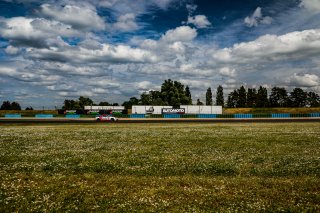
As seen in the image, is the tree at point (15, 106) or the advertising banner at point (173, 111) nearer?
the advertising banner at point (173, 111)

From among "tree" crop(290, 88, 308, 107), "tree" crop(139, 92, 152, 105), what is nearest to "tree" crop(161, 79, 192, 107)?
"tree" crop(139, 92, 152, 105)

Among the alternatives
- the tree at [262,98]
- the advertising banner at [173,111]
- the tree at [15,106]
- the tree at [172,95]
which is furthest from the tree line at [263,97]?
the tree at [15,106]

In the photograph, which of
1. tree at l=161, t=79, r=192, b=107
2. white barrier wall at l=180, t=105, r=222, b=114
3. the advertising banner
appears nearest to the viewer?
the advertising banner

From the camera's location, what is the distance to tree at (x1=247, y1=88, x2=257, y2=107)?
Answer: 7569 inches

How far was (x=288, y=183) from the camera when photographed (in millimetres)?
10555

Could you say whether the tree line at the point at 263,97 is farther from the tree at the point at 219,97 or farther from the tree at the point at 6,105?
the tree at the point at 6,105

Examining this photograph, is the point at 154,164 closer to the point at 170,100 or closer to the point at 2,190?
the point at 2,190

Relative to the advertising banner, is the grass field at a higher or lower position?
lower

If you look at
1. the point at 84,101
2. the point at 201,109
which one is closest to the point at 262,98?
the point at 201,109

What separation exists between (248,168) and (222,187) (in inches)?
152

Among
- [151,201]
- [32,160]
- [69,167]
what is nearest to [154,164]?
[69,167]

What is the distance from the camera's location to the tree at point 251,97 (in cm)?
19225

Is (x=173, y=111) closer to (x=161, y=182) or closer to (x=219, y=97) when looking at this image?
(x=161, y=182)

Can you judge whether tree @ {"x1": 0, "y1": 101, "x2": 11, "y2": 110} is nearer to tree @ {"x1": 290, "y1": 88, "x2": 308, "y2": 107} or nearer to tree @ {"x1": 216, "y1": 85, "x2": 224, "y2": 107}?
tree @ {"x1": 216, "y1": 85, "x2": 224, "y2": 107}
